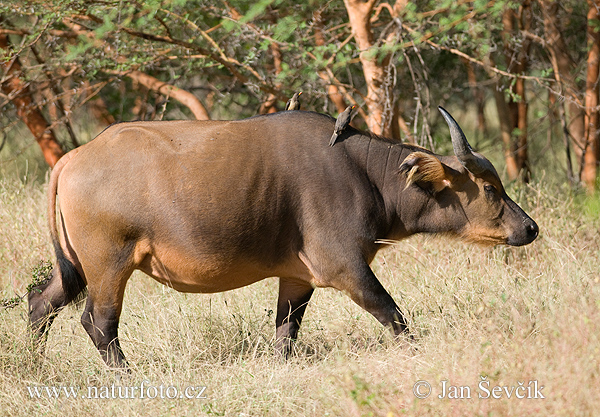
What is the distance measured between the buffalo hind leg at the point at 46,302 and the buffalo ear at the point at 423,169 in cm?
245

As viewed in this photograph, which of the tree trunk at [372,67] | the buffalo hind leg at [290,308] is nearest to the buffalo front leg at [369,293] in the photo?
the buffalo hind leg at [290,308]

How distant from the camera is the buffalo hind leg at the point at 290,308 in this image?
502cm

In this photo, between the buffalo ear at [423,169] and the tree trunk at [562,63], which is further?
the tree trunk at [562,63]

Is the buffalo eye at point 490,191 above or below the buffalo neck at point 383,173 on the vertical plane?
below

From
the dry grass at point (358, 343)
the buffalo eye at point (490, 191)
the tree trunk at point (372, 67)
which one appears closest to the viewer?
the dry grass at point (358, 343)

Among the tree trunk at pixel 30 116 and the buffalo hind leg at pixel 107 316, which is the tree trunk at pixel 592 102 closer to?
the buffalo hind leg at pixel 107 316

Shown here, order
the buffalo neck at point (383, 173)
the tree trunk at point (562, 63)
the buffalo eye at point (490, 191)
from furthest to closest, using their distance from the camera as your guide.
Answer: the tree trunk at point (562, 63) → the buffalo eye at point (490, 191) → the buffalo neck at point (383, 173)

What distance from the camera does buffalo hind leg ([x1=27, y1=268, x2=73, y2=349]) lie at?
4891mm

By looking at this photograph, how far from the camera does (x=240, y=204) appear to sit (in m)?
4.42

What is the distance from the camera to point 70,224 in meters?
4.49

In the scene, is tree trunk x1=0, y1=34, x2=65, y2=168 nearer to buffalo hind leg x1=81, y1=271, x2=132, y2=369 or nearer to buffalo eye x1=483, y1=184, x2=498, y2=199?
buffalo hind leg x1=81, y1=271, x2=132, y2=369

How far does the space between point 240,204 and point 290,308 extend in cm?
95

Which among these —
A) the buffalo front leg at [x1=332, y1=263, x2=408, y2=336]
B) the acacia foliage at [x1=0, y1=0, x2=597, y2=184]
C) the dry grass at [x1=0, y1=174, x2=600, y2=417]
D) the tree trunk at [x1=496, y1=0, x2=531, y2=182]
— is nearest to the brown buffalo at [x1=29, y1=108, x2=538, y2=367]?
the buffalo front leg at [x1=332, y1=263, x2=408, y2=336]

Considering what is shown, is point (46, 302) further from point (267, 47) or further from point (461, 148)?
point (267, 47)
